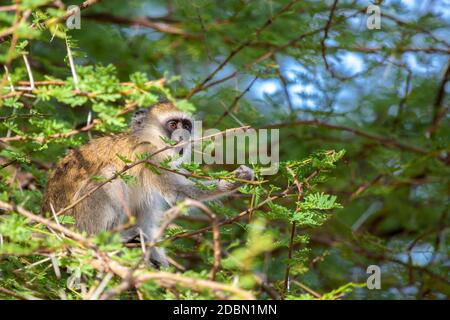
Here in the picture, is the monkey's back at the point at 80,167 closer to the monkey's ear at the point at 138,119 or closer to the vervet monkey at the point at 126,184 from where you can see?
the vervet monkey at the point at 126,184

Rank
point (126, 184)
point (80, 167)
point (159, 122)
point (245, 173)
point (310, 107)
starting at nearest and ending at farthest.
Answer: point (245, 173), point (80, 167), point (126, 184), point (159, 122), point (310, 107)

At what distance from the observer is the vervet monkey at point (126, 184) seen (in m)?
4.86

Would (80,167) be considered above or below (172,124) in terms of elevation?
below

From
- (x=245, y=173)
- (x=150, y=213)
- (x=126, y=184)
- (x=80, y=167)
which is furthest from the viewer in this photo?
(x=150, y=213)

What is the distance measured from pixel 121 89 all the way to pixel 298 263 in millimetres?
1346

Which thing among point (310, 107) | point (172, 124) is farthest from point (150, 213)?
point (310, 107)

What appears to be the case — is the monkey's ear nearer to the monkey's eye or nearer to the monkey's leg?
the monkey's eye

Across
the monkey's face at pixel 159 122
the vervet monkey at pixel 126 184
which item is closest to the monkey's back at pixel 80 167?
the vervet monkey at pixel 126 184

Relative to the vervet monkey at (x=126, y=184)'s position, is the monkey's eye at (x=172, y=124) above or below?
above

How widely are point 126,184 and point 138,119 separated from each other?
26.9 inches

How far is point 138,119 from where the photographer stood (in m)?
5.59

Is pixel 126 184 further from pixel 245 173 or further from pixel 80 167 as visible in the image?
pixel 245 173

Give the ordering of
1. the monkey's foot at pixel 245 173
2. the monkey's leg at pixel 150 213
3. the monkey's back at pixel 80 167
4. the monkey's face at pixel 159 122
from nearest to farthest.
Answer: the monkey's foot at pixel 245 173 → the monkey's back at pixel 80 167 → the monkey's leg at pixel 150 213 → the monkey's face at pixel 159 122

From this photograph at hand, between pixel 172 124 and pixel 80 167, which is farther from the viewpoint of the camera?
pixel 172 124
